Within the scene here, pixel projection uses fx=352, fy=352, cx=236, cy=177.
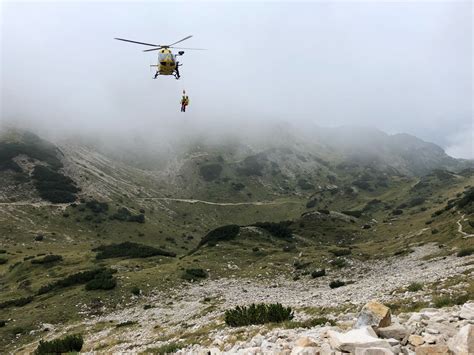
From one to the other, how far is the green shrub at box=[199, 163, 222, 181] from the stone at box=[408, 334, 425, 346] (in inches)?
6926

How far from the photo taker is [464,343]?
275 inches

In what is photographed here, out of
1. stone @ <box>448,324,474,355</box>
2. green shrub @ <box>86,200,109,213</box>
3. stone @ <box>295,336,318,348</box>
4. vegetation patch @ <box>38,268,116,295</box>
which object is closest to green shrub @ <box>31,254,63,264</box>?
vegetation patch @ <box>38,268,116,295</box>

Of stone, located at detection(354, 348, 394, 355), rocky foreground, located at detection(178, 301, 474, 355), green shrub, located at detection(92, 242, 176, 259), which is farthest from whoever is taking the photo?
green shrub, located at detection(92, 242, 176, 259)

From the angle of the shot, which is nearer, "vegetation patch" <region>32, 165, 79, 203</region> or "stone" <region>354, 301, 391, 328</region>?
"stone" <region>354, 301, 391, 328</region>

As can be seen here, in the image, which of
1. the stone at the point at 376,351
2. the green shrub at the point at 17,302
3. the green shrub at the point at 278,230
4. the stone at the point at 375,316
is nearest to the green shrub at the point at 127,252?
the green shrub at the point at 17,302

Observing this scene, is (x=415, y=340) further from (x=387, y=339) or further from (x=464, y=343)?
(x=464, y=343)

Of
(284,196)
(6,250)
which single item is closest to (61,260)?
(6,250)

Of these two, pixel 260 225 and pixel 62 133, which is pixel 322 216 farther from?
pixel 62 133

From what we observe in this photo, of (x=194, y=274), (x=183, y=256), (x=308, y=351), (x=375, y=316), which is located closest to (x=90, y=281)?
(x=194, y=274)

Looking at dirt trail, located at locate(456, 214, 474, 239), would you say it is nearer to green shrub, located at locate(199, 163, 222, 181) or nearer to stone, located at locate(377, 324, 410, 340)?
stone, located at locate(377, 324, 410, 340)

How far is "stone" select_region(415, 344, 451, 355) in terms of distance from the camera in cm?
732

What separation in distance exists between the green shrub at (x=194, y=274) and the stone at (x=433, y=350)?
37.6 m

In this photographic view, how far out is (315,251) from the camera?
54.2 m

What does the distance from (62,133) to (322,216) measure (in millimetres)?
161456
